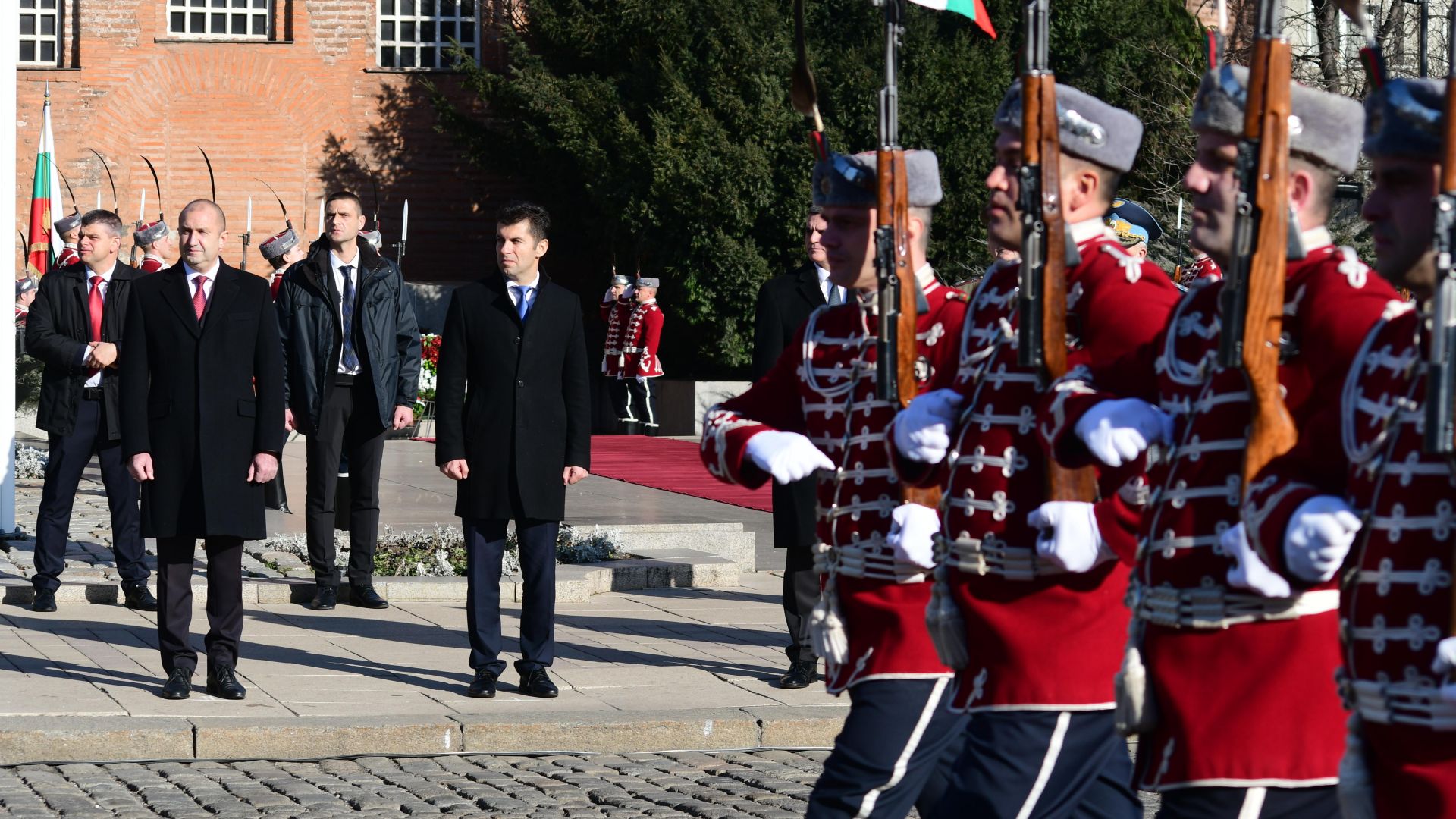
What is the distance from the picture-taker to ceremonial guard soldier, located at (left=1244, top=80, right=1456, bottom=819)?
9.36 feet

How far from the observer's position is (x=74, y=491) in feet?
33.5

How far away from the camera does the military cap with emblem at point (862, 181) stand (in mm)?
4770

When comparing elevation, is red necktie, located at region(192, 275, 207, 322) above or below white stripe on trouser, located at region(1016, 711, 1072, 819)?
above

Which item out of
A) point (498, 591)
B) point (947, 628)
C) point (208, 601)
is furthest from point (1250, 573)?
point (208, 601)

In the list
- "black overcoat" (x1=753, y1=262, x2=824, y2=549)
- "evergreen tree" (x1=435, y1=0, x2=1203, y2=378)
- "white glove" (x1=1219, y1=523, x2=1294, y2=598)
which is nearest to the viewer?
"white glove" (x1=1219, y1=523, x2=1294, y2=598)

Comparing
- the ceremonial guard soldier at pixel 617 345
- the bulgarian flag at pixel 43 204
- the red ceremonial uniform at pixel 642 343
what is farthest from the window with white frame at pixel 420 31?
the bulgarian flag at pixel 43 204

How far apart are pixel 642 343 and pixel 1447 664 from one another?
25.0m

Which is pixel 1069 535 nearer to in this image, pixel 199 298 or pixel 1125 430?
pixel 1125 430

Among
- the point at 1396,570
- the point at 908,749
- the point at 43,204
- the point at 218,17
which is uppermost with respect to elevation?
the point at 218,17

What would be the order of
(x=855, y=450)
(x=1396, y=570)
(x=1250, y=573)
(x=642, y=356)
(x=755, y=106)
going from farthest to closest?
(x=755, y=106) < (x=642, y=356) < (x=855, y=450) < (x=1250, y=573) < (x=1396, y=570)

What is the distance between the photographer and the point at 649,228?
29.0m

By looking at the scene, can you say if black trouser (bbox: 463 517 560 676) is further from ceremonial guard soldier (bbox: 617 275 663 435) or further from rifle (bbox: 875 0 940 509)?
ceremonial guard soldier (bbox: 617 275 663 435)

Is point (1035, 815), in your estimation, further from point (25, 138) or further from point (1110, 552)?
point (25, 138)

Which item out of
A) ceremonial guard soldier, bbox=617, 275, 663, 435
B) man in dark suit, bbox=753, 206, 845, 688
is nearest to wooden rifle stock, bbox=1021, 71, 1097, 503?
man in dark suit, bbox=753, 206, 845, 688
